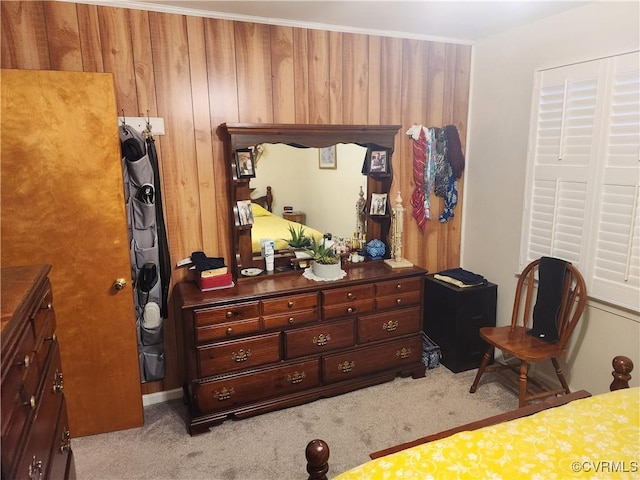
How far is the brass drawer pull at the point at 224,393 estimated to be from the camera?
2.46 metres

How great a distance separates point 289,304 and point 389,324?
0.75m

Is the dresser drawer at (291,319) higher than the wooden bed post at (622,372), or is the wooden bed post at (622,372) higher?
the wooden bed post at (622,372)

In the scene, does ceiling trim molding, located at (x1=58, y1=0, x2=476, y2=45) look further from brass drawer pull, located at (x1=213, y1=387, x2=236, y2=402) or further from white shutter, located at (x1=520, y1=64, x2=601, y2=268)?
brass drawer pull, located at (x1=213, y1=387, x2=236, y2=402)

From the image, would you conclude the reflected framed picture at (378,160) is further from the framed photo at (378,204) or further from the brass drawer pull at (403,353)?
the brass drawer pull at (403,353)

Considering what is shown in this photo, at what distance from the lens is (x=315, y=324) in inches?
105

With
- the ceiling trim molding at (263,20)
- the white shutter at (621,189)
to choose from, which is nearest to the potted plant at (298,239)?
the ceiling trim molding at (263,20)

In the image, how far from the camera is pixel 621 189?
2330 mm

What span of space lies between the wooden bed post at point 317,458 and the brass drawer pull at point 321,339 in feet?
4.77

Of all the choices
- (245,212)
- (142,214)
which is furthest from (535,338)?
(142,214)

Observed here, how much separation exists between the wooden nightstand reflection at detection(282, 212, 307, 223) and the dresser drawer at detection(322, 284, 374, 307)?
61 cm

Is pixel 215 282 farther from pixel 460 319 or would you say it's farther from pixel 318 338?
pixel 460 319

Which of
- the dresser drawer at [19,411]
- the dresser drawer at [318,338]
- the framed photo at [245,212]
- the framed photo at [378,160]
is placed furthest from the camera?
the framed photo at [378,160]

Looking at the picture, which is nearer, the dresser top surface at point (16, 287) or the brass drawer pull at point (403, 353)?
the dresser top surface at point (16, 287)

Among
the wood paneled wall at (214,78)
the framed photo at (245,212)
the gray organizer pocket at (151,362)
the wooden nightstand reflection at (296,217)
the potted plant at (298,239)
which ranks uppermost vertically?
the wood paneled wall at (214,78)
